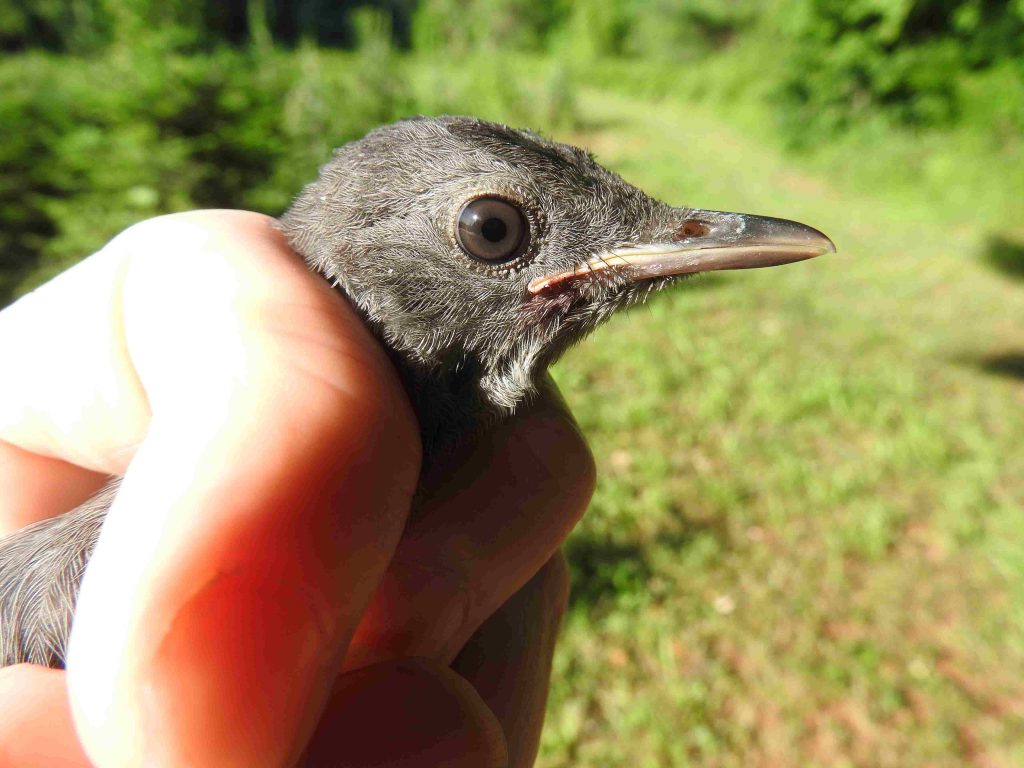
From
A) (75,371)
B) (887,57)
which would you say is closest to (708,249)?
(75,371)

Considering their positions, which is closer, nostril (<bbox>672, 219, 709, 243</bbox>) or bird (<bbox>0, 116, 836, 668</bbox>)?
bird (<bbox>0, 116, 836, 668</bbox>)

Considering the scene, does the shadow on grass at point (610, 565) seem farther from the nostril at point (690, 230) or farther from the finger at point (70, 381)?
the finger at point (70, 381)

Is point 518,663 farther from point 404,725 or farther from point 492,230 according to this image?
point 492,230

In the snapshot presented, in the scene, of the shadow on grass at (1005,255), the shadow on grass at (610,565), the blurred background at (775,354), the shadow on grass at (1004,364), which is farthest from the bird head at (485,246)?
the shadow on grass at (1005,255)

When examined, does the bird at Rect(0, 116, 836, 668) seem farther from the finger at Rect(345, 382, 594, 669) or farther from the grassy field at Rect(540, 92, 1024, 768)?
the grassy field at Rect(540, 92, 1024, 768)

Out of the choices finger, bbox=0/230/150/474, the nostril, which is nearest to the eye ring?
the nostril

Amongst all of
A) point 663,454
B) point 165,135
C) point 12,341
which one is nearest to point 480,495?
point 12,341
